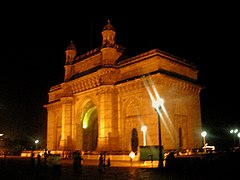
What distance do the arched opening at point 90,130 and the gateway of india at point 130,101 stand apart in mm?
145

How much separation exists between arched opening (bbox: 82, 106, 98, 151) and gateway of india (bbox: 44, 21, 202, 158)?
14cm

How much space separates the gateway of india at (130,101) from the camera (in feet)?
107

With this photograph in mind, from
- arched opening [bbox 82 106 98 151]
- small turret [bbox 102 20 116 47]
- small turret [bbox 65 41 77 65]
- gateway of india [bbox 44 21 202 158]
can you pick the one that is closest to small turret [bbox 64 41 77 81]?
small turret [bbox 65 41 77 65]

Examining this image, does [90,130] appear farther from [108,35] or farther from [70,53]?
[108,35]

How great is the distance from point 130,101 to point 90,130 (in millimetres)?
11843

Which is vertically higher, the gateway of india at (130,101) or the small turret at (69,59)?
the small turret at (69,59)

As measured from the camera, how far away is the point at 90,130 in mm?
44812

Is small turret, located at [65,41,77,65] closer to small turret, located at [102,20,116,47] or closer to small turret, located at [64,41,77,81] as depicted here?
small turret, located at [64,41,77,81]

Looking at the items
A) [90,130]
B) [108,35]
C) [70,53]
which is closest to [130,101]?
[108,35]

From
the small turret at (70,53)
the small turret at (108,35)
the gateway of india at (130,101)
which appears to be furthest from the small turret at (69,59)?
the small turret at (108,35)

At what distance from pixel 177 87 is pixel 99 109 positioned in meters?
10.2

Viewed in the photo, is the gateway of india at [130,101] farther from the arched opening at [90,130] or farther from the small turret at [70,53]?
the small turret at [70,53]

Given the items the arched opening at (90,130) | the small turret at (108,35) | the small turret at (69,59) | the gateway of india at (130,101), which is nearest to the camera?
the gateway of india at (130,101)

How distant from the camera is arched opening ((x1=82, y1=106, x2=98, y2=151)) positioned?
44031 mm
